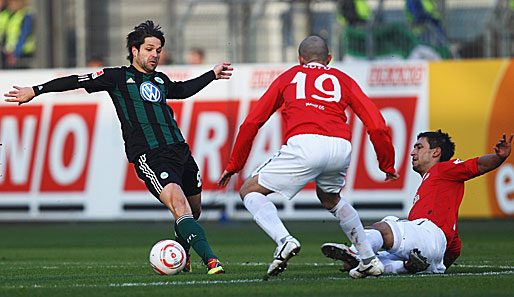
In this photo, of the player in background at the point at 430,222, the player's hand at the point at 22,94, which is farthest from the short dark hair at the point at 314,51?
the player's hand at the point at 22,94

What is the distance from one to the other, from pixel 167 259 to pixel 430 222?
2.07 m

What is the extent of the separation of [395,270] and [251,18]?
1230 centimetres

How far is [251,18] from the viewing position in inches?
753

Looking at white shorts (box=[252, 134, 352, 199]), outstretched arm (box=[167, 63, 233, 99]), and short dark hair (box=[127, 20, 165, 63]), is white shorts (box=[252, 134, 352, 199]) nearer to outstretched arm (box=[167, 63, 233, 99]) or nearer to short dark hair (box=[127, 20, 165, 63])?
outstretched arm (box=[167, 63, 233, 99])

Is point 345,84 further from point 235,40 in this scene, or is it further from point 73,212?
point 235,40

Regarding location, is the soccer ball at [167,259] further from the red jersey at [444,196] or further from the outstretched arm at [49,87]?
the red jersey at [444,196]

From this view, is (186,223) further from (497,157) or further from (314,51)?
(497,157)

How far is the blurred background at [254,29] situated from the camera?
17.5 m

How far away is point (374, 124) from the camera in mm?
6715

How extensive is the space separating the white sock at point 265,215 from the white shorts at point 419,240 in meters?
1.01

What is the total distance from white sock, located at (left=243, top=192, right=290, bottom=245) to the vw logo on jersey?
4.82 ft

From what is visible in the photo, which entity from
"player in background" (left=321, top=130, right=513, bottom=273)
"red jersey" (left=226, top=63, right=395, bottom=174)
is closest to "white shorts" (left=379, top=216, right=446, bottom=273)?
"player in background" (left=321, top=130, right=513, bottom=273)

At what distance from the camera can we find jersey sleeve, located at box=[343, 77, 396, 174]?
265 inches

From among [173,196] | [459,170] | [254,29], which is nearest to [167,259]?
[173,196]
